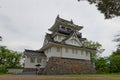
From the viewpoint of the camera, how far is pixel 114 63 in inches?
1299

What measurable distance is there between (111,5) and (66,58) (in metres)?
19.4

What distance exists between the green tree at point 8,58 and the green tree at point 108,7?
3395cm

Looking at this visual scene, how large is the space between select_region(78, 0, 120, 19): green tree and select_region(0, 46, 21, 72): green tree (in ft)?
111

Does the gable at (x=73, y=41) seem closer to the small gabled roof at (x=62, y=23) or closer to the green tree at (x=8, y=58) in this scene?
the small gabled roof at (x=62, y=23)

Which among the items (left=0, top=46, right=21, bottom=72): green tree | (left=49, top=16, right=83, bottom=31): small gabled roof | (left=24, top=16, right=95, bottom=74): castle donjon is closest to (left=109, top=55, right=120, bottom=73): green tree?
(left=24, top=16, right=95, bottom=74): castle donjon

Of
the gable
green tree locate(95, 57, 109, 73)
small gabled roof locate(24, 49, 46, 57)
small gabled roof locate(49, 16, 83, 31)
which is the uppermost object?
small gabled roof locate(49, 16, 83, 31)

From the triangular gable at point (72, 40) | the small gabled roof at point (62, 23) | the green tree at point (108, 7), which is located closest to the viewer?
the green tree at point (108, 7)

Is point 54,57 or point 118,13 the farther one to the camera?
point 54,57

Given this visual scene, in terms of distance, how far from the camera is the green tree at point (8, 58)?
129 feet

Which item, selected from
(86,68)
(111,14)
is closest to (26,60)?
(86,68)

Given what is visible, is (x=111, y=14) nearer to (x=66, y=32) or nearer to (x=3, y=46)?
(x=66, y=32)

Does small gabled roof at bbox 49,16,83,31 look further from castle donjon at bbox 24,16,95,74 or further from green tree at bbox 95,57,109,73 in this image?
green tree at bbox 95,57,109,73

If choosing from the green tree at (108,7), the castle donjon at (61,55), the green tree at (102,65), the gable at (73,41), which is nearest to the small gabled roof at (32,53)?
the castle donjon at (61,55)

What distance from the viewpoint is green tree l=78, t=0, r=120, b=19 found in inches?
366
